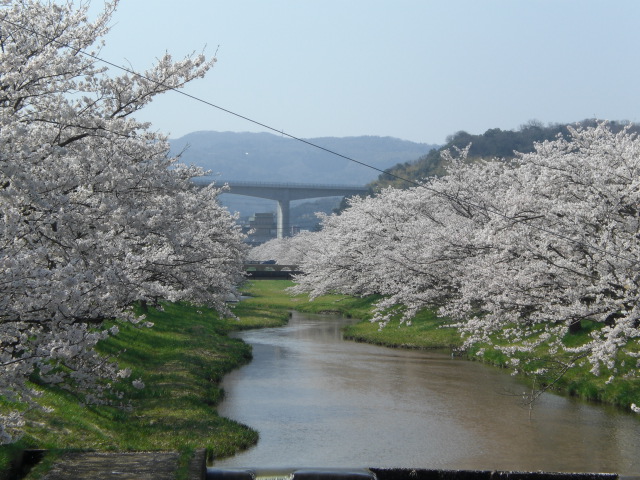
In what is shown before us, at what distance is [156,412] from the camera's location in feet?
55.0

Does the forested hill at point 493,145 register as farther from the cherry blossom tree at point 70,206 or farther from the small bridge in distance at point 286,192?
the cherry blossom tree at point 70,206

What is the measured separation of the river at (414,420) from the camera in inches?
595

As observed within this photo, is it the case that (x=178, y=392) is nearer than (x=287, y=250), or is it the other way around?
(x=178, y=392)

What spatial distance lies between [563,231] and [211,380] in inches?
450

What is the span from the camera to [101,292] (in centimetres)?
1095

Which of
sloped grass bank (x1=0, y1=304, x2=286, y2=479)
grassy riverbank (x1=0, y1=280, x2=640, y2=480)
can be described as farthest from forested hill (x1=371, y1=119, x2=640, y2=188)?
sloped grass bank (x1=0, y1=304, x2=286, y2=479)

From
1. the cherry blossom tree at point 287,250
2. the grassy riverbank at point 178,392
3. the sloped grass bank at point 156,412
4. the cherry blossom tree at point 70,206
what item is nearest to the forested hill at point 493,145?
the cherry blossom tree at point 287,250

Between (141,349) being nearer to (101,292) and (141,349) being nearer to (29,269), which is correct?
(101,292)

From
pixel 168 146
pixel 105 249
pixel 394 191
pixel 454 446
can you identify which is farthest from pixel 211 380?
pixel 394 191

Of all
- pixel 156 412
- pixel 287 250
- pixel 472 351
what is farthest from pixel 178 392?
pixel 287 250

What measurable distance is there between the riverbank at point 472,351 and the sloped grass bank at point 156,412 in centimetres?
829

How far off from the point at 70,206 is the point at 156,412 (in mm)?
6714

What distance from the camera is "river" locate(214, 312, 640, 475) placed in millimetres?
15102

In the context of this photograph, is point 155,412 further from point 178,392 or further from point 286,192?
point 286,192
